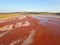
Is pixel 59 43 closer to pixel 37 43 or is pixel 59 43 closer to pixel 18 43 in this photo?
pixel 37 43

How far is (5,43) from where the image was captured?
1291 centimetres

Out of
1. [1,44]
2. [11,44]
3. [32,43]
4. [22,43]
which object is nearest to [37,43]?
[32,43]

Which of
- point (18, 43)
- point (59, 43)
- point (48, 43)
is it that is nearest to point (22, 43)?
point (18, 43)

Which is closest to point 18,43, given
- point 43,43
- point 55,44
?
point 43,43

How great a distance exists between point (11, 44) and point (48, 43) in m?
2.99

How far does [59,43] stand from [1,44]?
15.3ft

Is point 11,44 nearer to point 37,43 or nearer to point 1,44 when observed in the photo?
point 1,44

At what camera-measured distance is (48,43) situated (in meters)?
12.8

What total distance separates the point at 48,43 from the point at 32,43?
4.27 feet

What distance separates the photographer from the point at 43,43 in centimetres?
1284

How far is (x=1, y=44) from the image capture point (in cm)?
1260

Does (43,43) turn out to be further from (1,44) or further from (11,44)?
(1,44)

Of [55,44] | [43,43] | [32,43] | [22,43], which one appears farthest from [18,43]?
[55,44]

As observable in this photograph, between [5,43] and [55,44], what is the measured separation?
4045mm
